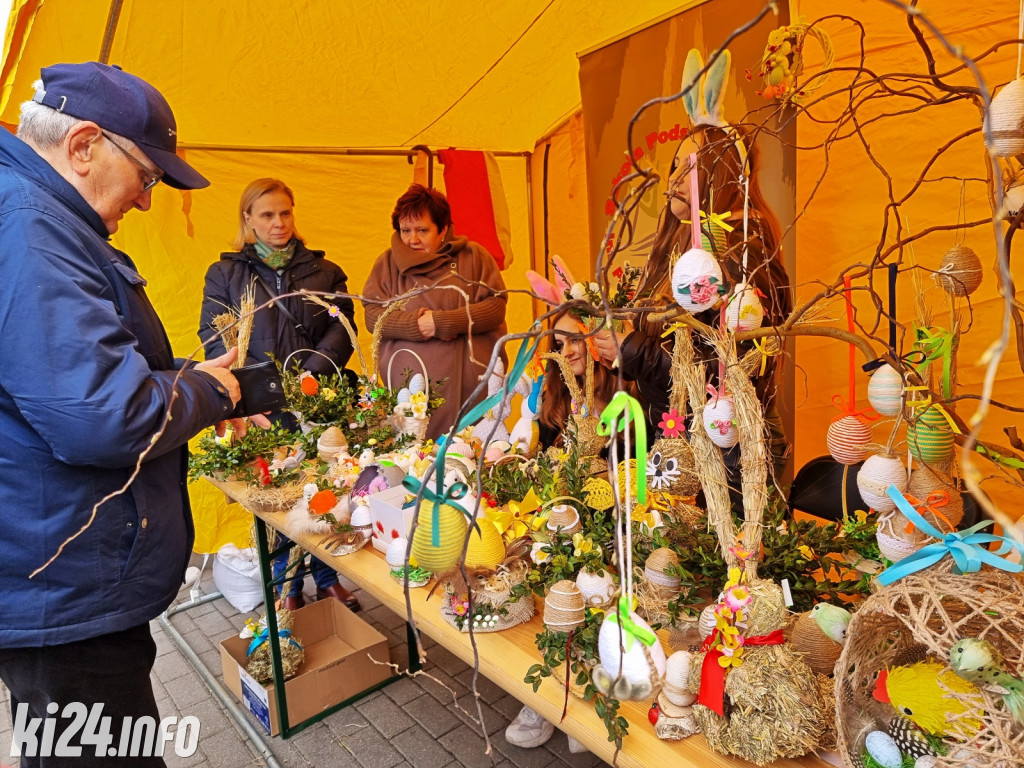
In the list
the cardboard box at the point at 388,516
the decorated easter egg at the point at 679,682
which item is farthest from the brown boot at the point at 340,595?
the decorated easter egg at the point at 679,682

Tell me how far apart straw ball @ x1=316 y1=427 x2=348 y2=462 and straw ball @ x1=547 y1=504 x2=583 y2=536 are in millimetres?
1050

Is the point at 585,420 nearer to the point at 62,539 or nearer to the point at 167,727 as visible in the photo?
the point at 62,539

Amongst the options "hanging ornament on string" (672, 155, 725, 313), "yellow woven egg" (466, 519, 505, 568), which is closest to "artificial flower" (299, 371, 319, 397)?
"yellow woven egg" (466, 519, 505, 568)

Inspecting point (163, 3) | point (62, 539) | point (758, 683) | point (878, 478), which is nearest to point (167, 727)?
point (62, 539)

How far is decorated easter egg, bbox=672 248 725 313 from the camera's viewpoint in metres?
0.93

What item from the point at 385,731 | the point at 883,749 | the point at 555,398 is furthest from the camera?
the point at 385,731

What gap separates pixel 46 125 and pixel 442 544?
42.7 inches

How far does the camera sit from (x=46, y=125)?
125 cm

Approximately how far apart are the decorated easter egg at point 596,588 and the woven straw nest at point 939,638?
423 millimetres

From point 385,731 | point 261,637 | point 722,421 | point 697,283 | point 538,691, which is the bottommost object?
point 385,731

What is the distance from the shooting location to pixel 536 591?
1.37 metres

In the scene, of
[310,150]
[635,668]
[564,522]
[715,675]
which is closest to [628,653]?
[635,668]

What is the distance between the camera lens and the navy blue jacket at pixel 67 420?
1126 mm

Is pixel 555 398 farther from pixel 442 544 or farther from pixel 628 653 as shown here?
pixel 628 653
